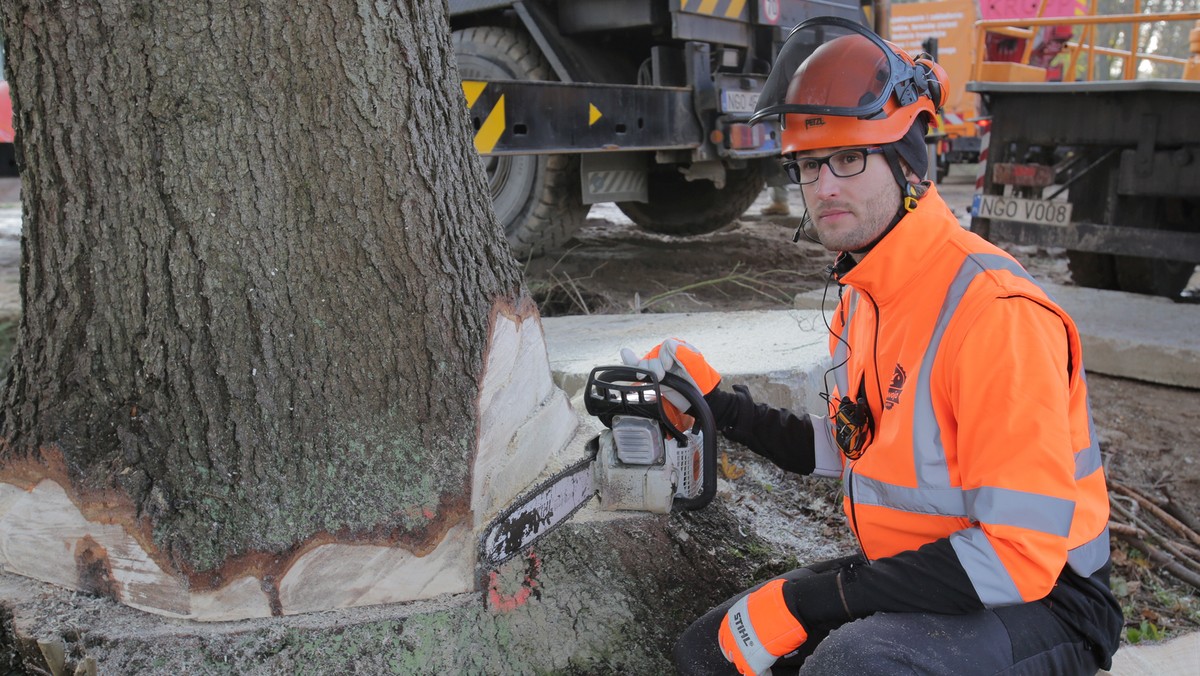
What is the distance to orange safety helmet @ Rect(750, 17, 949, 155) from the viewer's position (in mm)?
1856

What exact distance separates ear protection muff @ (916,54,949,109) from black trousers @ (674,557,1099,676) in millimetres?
1025

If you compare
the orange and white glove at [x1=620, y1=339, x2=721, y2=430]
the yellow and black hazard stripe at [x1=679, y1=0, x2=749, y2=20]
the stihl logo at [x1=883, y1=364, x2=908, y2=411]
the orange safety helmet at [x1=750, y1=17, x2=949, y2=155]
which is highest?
the yellow and black hazard stripe at [x1=679, y1=0, x2=749, y2=20]

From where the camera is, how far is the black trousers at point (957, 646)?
1.68m

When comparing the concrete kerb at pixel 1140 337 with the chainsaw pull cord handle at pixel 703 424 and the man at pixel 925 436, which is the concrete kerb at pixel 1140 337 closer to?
the chainsaw pull cord handle at pixel 703 424

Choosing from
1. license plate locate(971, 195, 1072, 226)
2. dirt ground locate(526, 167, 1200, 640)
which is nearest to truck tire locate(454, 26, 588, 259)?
dirt ground locate(526, 167, 1200, 640)

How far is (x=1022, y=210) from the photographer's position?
4.98 metres

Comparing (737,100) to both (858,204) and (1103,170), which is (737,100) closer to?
(1103,170)

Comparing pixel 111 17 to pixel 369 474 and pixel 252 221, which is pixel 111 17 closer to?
pixel 252 221

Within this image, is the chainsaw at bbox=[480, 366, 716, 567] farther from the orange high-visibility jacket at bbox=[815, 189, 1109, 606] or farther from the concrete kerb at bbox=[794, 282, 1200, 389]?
the concrete kerb at bbox=[794, 282, 1200, 389]

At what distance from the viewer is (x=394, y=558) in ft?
6.47

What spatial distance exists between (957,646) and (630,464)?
0.85 meters

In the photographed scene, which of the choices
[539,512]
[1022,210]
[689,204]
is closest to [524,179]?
[689,204]

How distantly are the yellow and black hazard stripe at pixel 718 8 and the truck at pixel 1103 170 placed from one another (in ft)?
4.35

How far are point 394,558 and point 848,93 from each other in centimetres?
134
